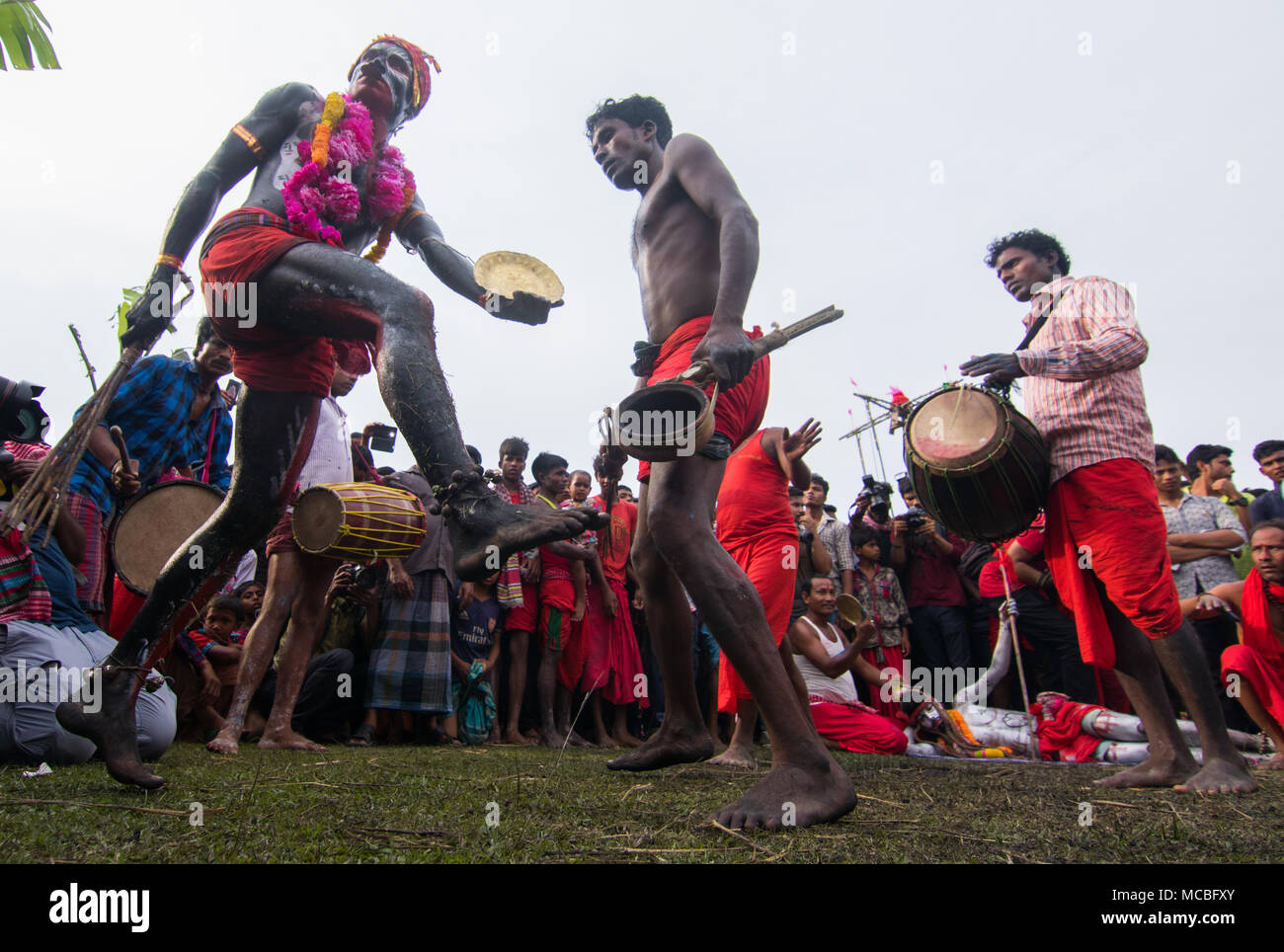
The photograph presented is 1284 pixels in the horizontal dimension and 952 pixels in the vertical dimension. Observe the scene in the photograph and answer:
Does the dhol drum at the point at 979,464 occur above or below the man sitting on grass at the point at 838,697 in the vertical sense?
above

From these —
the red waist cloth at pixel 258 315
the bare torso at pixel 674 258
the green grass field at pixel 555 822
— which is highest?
the bare torso at pixel 674 258

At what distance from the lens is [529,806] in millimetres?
2100

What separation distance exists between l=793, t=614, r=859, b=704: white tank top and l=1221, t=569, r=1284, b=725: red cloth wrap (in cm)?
231

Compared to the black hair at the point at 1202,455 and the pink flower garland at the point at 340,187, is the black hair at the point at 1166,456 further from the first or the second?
the pink flower garland at the point at 340,187

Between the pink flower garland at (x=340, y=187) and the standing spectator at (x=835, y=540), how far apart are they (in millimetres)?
4888

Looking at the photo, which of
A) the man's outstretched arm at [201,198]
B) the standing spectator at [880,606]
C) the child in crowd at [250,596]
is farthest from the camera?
the standing spectator at [880,606]

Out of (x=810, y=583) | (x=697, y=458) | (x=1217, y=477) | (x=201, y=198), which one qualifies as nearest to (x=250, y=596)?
(x=201, y=198)

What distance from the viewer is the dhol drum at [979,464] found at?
11.5ft

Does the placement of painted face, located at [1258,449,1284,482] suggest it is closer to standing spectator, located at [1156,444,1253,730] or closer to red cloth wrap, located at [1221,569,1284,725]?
standing spectator, located at [1156,444,1253,730]

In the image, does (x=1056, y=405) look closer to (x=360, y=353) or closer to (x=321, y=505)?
(x=360, y=353)

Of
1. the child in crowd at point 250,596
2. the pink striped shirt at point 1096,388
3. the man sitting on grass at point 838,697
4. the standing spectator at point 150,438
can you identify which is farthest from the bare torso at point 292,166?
the man sitting on grass at point 838,697

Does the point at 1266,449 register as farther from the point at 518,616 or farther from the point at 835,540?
the point at 518,616
